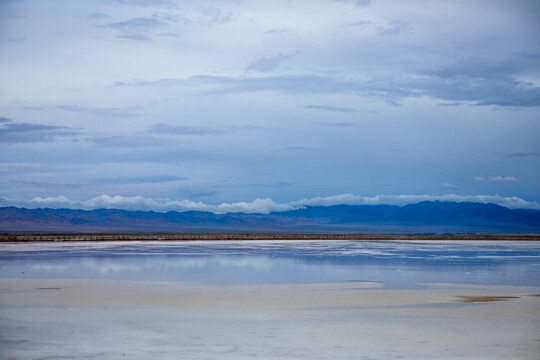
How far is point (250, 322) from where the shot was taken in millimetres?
13844

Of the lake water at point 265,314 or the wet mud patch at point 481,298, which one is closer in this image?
the lake water at point 265,314

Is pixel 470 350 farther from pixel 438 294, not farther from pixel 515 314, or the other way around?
pixel 438 294

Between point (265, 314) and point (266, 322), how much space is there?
3.72 ft

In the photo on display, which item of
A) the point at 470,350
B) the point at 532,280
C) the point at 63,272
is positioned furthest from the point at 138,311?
the point at 532,280

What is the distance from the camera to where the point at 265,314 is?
49.2 ft

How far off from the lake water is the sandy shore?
0.02 m

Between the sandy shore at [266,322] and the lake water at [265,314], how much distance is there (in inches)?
0.9

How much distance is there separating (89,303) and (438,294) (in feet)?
32.9

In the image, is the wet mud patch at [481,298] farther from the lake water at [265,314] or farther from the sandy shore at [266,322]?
the lake water at [265,314]

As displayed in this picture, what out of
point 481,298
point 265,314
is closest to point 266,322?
point 265,314

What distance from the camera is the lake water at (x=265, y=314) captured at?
11.1m

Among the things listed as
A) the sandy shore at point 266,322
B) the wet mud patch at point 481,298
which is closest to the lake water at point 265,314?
the sandy shore at point 266,322

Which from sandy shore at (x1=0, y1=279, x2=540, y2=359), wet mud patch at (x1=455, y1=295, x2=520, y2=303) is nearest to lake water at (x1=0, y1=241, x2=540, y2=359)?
sandy shore at (x1=0, y1=279, x2=540, y2=359)

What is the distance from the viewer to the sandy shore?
1089cm
